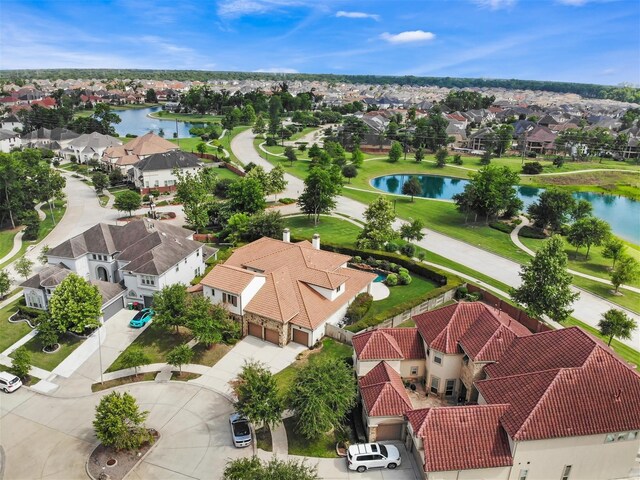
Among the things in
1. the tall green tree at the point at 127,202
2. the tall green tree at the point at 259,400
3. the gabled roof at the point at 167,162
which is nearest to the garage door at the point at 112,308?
the tall green tree at the point at 259,400

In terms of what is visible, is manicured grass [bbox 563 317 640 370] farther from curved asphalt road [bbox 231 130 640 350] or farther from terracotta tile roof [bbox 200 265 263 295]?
terracotta tile roof [bbox 200 265 263 295]

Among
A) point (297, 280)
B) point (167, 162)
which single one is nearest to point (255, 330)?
point (297, 280)

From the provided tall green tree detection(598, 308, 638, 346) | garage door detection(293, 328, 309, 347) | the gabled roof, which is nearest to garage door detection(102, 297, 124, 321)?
garage door detection(293, 328, 309, 347)

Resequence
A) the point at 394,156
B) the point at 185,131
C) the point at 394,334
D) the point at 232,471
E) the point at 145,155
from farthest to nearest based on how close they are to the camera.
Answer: the point at 185,131 < the point at 394,156 < the point at 145,155 < the point at 394,334 < the point at 232,471

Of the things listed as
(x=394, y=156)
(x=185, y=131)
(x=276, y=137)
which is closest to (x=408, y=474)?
(x=394, y=156)

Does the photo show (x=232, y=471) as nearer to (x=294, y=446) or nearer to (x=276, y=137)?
(x=294, y=446)

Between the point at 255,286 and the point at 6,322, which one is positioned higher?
the point at 255,286
